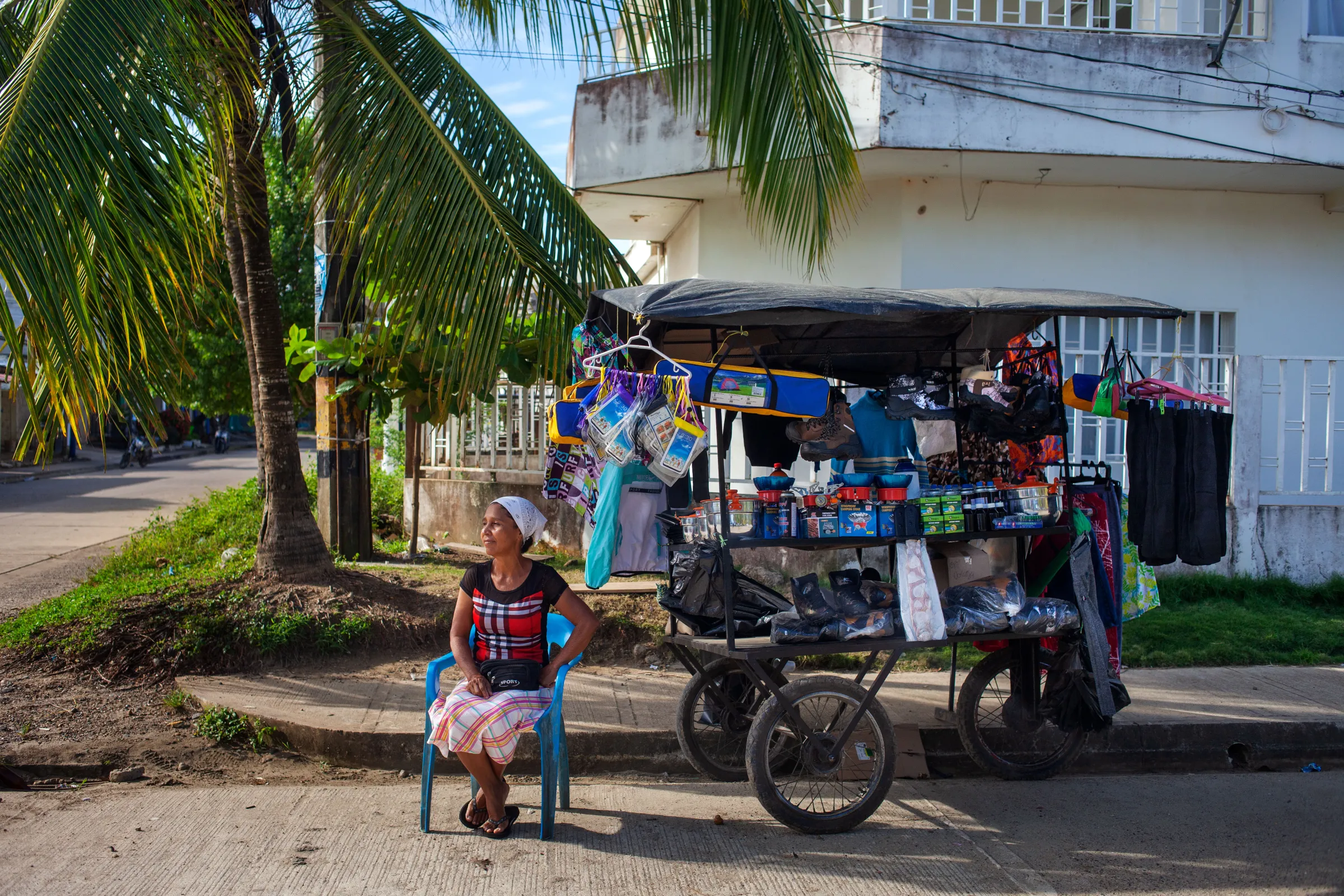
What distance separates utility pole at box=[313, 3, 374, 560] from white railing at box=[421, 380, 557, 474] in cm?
112

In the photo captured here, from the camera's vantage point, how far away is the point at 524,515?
4.39 metres

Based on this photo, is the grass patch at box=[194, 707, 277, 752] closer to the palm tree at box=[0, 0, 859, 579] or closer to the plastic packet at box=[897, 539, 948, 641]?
the palm tree at box=[0, 0, 859, 579]

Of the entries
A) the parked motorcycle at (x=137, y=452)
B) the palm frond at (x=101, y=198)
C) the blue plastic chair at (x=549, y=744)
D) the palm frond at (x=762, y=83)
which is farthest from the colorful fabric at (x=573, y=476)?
the parked motorcycle at (x=137, y=452)

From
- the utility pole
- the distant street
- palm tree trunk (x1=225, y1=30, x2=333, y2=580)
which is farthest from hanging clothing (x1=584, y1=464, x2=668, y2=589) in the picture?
the distant street

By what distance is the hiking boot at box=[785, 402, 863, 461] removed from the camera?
489 centimetres

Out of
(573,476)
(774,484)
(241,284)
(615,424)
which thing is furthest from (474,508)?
(615,424)

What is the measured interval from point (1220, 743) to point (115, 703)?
6.15m

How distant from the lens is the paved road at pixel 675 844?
378 cm

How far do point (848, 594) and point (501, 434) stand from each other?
636 cm

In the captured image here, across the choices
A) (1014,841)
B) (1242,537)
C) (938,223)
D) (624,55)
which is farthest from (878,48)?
(1014,841)

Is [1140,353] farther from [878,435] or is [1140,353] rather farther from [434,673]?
[434,673]

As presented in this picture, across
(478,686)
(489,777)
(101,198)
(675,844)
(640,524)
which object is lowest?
(675,844)

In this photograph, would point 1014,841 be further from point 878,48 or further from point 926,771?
point 878,48

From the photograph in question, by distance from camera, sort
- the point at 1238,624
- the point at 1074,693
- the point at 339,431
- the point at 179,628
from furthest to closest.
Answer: the point at 339,431, the point at 1238,624, the point at 179,628, the point at 1074,693
